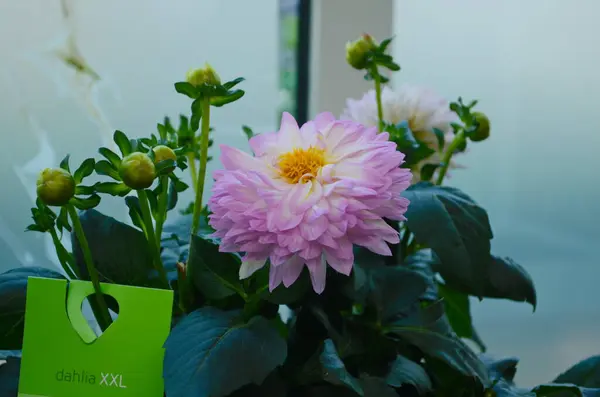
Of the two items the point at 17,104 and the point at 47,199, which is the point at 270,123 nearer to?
the point at 17,104

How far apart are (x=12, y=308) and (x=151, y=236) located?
0.40ft

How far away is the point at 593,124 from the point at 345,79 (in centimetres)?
37

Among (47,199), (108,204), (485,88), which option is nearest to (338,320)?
(47,199)

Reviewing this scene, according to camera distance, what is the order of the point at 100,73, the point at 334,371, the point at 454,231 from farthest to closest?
1. the point at 100,73
2. the point at 454,231
3. the point at 334,371

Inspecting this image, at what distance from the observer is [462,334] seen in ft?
2.46

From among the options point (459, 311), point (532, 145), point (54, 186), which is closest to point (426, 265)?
point (459, 311)

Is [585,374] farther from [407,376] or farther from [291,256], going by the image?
[291,256]

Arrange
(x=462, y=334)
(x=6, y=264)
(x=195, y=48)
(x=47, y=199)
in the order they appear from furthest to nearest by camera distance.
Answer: (x=195, y=48) < (x=6, y=264) < (x=462, y=334) < (x=47, y=199)

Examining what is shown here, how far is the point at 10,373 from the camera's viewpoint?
1.71 ft

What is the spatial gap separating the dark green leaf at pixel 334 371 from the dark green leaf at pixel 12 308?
0.78ft

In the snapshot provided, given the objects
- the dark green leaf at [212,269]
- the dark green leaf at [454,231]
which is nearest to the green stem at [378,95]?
the dark green leaf at [454,231]

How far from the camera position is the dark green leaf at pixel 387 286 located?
56 centimetres

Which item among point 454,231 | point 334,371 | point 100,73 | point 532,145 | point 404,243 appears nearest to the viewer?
point 334,371

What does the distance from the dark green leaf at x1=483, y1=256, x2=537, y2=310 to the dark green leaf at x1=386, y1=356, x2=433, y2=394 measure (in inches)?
5.4
